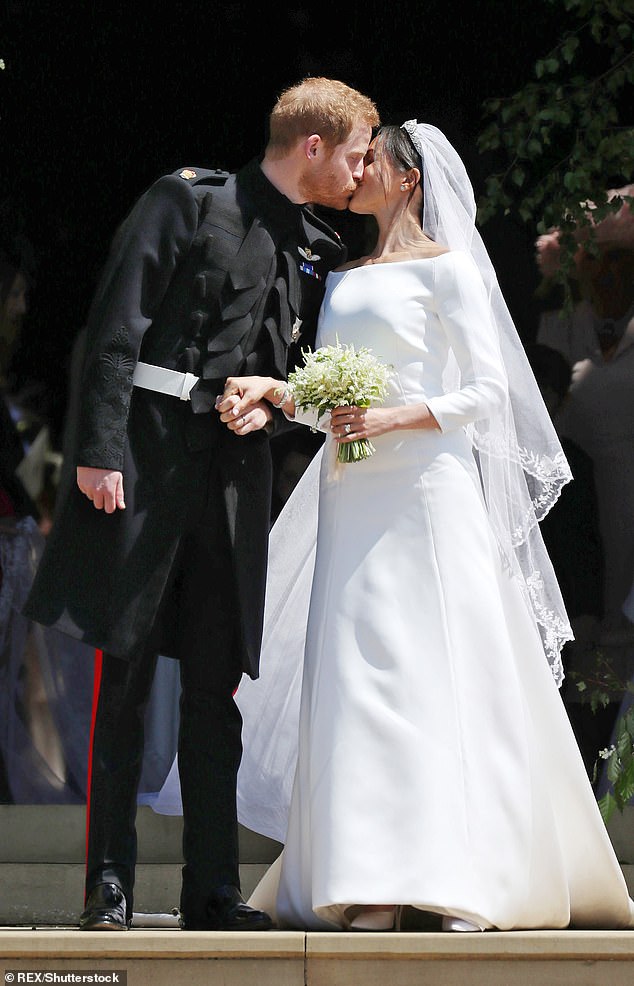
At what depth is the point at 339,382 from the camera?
296cm

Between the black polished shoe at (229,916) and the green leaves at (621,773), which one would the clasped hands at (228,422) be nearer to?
the black polished shoe at (229,916)

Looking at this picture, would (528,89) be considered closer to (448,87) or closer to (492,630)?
(448,87)

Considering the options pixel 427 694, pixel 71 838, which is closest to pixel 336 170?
pixel 427 694

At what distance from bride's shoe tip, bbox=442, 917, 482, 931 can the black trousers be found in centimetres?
48

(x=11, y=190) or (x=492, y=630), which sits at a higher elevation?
(x=11, y=190)

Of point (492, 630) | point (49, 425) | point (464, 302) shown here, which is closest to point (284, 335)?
point (464, 302)

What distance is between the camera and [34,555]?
4.97m

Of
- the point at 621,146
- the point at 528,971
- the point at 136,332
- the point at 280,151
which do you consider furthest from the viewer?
the point at 621,146

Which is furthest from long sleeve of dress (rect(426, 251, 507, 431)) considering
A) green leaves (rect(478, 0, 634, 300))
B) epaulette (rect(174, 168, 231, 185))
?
green leaves (rect(478, 0, 634, 300))

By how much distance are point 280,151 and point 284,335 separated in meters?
0.44

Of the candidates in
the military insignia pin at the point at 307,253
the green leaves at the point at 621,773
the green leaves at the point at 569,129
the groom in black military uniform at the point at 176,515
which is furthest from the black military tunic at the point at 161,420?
the green leaves at the point at 569,129

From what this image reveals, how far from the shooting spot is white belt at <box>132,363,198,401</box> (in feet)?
9.87

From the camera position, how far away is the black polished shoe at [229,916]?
2.87m

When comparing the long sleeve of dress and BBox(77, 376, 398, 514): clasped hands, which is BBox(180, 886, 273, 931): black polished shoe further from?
the long sleeve of dress
